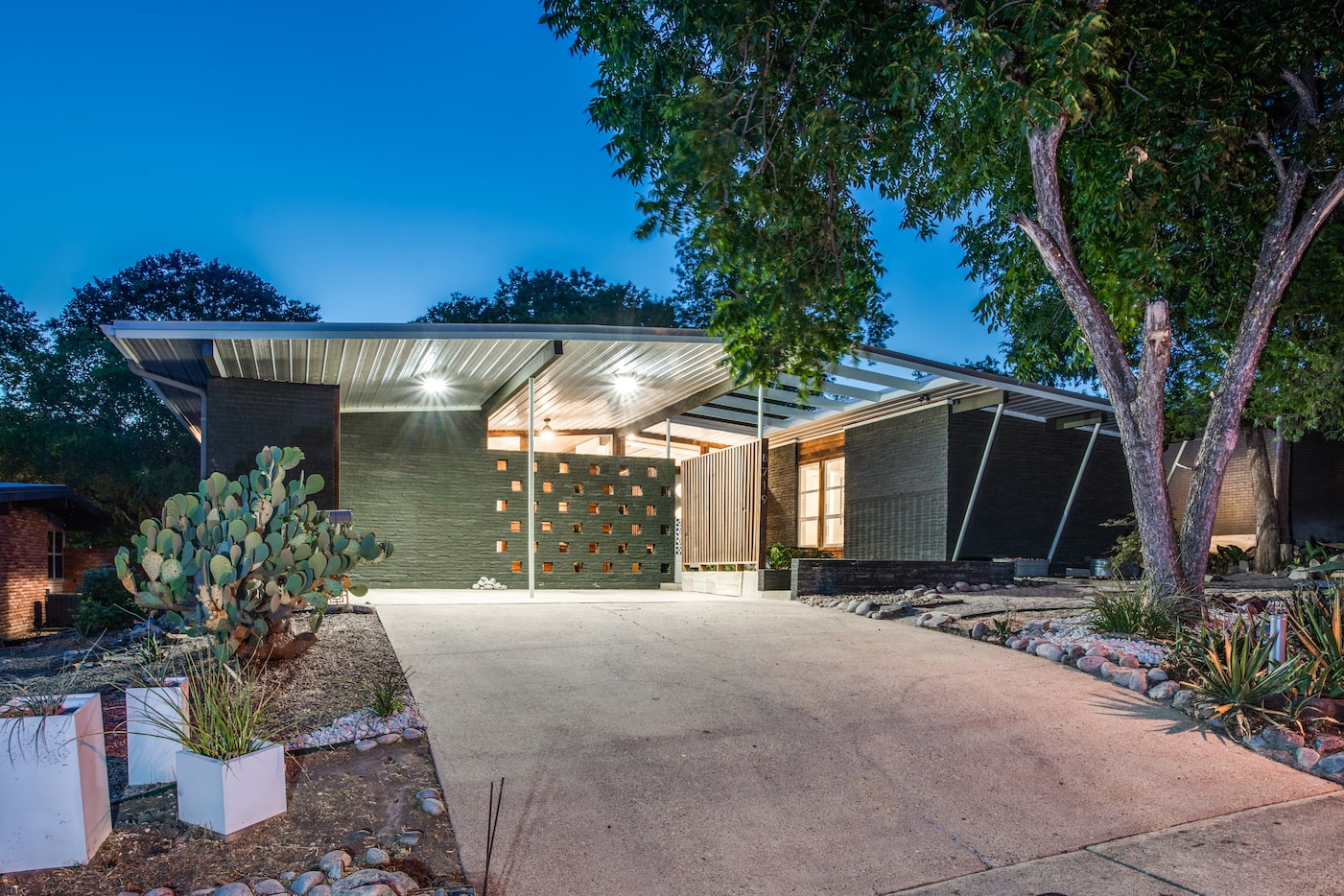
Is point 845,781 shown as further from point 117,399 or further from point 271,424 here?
point 117,399

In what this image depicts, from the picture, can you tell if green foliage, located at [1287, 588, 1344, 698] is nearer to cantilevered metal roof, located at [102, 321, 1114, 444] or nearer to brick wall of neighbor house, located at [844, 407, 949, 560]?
cantilevered metal roof, located at [102, 321, 1114, 444]

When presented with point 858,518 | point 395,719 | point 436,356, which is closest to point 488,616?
point 436,356

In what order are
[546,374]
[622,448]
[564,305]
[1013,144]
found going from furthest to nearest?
[564,305] → [622,448] → [546,374] → [1013,144]

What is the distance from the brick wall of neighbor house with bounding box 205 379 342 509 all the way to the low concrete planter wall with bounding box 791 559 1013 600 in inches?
236

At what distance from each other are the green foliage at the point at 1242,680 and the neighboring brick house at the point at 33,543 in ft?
49.6

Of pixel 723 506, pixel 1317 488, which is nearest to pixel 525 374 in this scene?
pixel 723 506

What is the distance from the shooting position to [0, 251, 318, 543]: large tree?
949 inches

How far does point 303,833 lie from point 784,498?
14966mm

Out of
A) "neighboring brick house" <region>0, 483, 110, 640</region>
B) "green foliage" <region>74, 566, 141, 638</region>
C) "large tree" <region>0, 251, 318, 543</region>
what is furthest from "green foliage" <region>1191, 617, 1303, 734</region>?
"large tree" <region>0, 251, 318, 543</region>

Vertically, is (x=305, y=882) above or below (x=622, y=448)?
below

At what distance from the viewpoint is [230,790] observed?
3188 millimetres

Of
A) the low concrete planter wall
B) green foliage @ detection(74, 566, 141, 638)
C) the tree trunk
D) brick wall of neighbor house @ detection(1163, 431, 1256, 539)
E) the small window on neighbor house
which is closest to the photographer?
green foliage @ detection(74, 566, 141, 638)

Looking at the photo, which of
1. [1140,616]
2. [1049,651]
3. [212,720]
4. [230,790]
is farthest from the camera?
[1140,616]

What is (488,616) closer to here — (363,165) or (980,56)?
(980,56)
